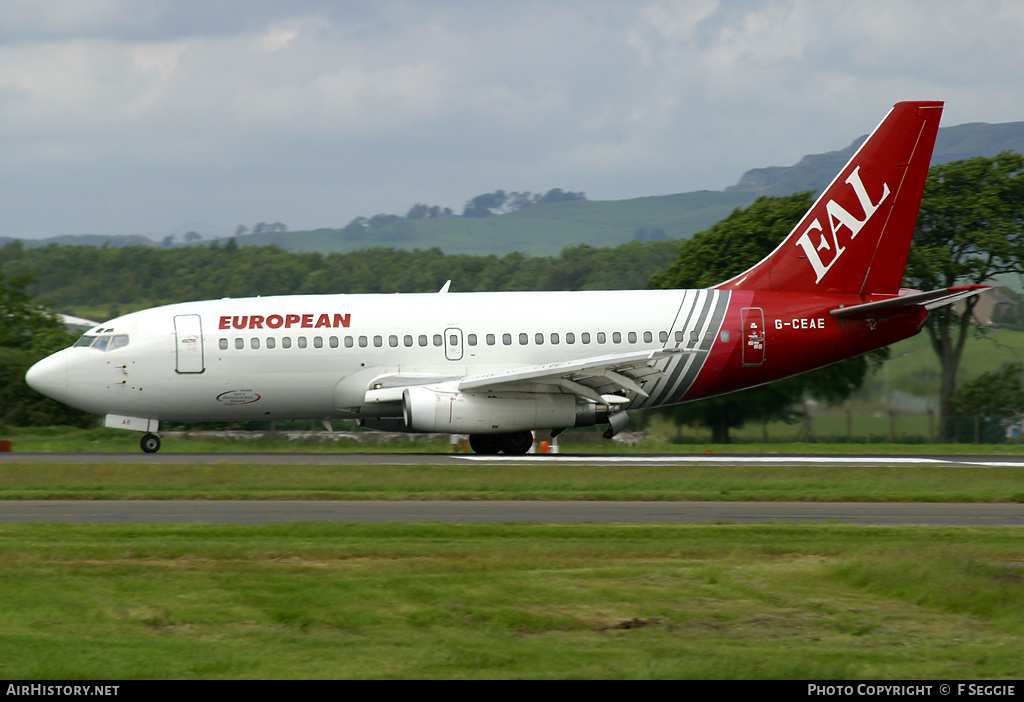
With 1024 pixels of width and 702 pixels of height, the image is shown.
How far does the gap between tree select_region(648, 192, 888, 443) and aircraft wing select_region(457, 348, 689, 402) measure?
712 cm

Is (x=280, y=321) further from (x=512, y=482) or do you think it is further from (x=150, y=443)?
(x=512, y=482)

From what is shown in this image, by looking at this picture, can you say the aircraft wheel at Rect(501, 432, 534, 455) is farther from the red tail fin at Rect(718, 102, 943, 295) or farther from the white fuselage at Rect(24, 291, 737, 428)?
the red tail fin at Rect(718, 102, 943, 295)

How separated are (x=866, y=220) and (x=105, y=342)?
1874 cm

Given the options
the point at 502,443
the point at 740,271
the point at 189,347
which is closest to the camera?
the point at 189,347

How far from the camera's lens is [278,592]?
35.8 ft

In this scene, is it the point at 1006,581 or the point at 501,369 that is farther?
the point at 501,369

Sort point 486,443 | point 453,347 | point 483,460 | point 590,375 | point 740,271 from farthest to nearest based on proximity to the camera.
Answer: point 740,271, point 486,443, point 453,347, point 590,375, point 483,460

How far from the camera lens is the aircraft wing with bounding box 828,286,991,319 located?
26.1 m

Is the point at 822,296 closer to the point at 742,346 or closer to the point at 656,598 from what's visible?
the point at 742,346

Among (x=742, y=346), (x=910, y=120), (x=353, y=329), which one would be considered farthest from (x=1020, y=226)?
(x=353, y=329)

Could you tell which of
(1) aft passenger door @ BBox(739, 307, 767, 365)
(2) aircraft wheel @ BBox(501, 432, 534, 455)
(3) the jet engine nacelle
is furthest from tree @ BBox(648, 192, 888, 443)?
(3) the jet engine nacelle

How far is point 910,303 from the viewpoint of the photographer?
2692 cm

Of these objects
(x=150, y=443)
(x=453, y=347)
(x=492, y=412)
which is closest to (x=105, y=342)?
(x=150, y=443)

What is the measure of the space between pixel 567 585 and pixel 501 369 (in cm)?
1626
